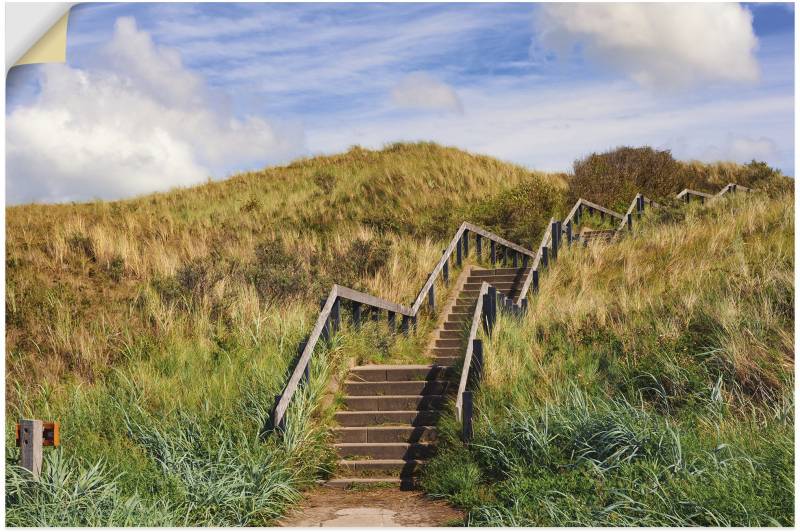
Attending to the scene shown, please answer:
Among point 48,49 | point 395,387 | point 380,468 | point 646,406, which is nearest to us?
point 48,49

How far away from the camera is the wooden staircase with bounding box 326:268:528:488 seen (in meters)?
10.5

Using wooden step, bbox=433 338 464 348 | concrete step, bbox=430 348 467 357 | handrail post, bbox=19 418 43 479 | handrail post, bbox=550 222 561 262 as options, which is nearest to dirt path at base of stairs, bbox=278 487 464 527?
handrail post, bbox=19 418 43 479

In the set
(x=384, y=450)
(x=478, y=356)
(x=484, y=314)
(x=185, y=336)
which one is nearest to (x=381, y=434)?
(x=384, y=450)

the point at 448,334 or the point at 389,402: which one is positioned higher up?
the point at 448,334

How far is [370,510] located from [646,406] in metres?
3.50

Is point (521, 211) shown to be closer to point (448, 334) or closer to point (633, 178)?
point (633, 178)

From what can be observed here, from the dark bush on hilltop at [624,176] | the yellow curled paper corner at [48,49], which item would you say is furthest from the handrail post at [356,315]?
the dark bush on hilltop at [624,176]

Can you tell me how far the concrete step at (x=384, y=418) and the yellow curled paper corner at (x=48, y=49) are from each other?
6558mm

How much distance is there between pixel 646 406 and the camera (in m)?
10.1

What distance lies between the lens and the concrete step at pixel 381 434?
436 inches

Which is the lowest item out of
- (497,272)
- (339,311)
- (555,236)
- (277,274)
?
(339,311)

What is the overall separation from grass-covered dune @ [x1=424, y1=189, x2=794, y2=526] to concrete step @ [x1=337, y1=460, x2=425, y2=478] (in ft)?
2.00

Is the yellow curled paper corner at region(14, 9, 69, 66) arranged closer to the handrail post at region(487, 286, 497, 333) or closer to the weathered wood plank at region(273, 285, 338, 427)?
the weathered wood plank at region(273, 285, 338, 427)

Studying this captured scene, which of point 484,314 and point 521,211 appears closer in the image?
point 484,314
